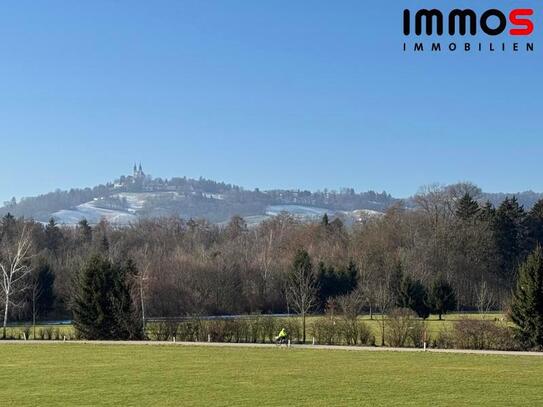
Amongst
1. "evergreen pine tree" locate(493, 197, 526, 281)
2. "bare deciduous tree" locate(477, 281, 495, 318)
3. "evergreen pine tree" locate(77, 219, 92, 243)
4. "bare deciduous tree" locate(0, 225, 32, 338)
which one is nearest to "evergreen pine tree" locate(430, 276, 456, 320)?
"bare deciduous tree" locate(477, 281, 495, 318)

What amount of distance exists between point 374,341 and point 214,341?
9521 mm

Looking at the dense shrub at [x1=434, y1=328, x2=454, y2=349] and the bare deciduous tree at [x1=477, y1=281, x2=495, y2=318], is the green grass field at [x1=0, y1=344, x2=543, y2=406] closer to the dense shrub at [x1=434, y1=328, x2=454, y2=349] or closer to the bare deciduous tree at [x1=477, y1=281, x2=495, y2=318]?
the dense shrub at [x1=434, y1=328, x2=454, y2=349]

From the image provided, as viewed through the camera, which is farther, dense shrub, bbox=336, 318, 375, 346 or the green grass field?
dense shrub, bbox=336, 318, 375, 346

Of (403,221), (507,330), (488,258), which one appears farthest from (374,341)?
(403,221)

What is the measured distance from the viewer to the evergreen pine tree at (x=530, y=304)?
39.4 m

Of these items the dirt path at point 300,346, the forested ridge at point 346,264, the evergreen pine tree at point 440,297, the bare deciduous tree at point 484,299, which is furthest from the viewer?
the bare deciduous tree at point 484,299

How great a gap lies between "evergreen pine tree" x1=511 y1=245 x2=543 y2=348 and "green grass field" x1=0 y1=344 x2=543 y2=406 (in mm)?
5508

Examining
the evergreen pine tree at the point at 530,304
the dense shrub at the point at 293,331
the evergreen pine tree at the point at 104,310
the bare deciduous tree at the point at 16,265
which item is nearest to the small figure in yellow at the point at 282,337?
the dense shrub at the point at 293,331

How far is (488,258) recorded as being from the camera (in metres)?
90.6

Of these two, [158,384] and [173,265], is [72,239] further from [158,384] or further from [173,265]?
[158,384]

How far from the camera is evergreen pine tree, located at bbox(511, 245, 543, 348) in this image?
129ft

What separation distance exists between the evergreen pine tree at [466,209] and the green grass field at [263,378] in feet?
210

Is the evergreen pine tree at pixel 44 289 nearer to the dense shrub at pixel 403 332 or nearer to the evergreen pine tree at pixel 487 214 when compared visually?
the dense shrub at pixel 403 332

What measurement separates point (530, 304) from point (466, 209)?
5830 centimetres
